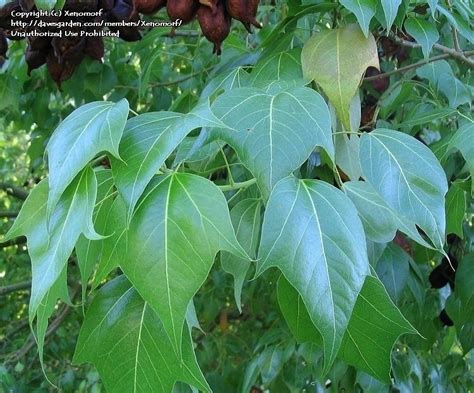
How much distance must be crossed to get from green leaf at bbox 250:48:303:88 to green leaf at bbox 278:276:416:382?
33 cm

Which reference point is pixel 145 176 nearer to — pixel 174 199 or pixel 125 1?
pixel 174 199

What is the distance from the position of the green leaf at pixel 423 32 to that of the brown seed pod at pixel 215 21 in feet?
0.81

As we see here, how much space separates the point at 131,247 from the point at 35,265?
0.30 feet

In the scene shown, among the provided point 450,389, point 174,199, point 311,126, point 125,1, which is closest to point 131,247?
point 174,199

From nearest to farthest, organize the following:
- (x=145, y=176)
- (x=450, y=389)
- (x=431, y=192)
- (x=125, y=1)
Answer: (x=145, y=176), (x=431, y=192), (x=125, y=1), (x=450, y=389)

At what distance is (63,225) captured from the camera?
2.18 ft

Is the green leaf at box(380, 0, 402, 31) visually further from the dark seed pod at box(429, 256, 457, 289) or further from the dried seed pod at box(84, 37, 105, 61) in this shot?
the dark seed pod at box(429, 256, 457, 289)

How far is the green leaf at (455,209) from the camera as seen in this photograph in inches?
44.0

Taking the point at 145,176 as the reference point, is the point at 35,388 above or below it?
below

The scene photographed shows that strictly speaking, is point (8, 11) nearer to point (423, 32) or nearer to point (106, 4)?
point (106, 4)

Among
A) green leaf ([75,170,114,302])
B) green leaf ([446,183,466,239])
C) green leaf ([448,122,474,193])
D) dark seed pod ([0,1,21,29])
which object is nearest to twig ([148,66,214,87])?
dark seed pod ([0,1,21,29])

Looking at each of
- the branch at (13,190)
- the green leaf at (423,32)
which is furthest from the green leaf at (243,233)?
the branch at (13,190)

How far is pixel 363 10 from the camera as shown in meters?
0.89

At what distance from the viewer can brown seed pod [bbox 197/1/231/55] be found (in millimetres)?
1032
